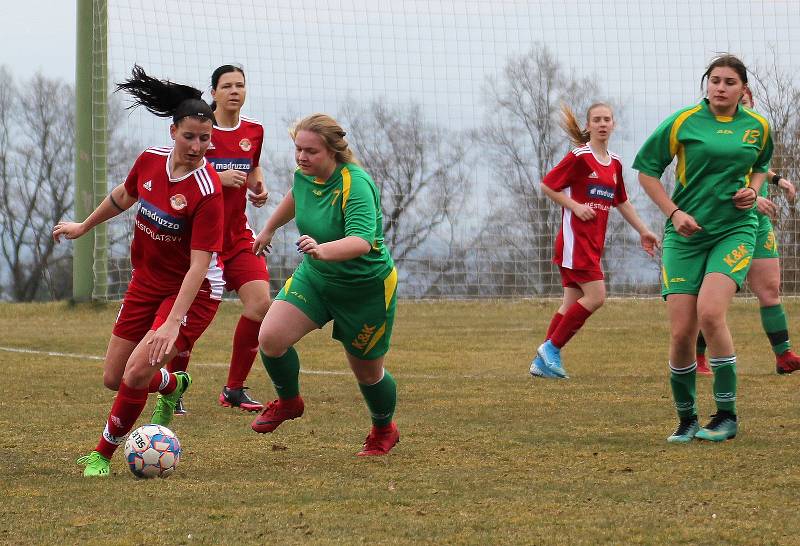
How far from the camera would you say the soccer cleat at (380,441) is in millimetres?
6312

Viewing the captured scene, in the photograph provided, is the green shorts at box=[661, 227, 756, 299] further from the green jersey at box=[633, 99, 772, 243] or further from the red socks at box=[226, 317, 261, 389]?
the red socks at box=[226, 317, 261, 389]

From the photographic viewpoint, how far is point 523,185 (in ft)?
62.3

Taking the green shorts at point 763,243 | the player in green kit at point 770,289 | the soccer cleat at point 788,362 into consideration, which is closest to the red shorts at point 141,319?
the player in green kit at point 770,289

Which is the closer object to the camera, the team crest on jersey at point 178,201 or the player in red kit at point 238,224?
the team crest on jersey at point 178,201

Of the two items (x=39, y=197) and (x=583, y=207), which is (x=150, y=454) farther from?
(x=39, y=197)

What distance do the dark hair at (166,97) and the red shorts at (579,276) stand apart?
5.24 meters

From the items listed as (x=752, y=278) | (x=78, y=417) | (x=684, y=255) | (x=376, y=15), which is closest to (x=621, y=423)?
(x=684, y=255)

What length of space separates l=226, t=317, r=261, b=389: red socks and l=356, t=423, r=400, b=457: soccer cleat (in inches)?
82.3

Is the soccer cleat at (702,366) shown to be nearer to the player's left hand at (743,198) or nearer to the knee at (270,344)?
the player's left hand at (743,198)

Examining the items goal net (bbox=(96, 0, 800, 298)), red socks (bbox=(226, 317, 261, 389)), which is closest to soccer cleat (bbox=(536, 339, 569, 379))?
red socks (bbox=(226, 317, 261, 389))

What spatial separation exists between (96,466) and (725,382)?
3273 mm

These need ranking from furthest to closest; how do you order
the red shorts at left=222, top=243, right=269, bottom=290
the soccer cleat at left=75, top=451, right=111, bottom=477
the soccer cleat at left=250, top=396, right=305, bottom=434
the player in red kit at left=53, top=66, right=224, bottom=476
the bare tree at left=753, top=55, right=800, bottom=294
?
the bare tree at left=753, top=55, right=800, bottom=294 < the red shorts at left=222, top=243, right=269, bottom=290 < the soccer cleat at left=250, top=396, right=305, bottom=434 < the player in red kit at left=53, top=66, right=224, bottom=476 < the soccer cleat at left=75, top=451, right=111, bottom=477

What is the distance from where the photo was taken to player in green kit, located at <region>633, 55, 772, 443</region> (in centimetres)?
644

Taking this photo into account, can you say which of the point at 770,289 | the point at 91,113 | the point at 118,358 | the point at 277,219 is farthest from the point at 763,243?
the point at 91,113
